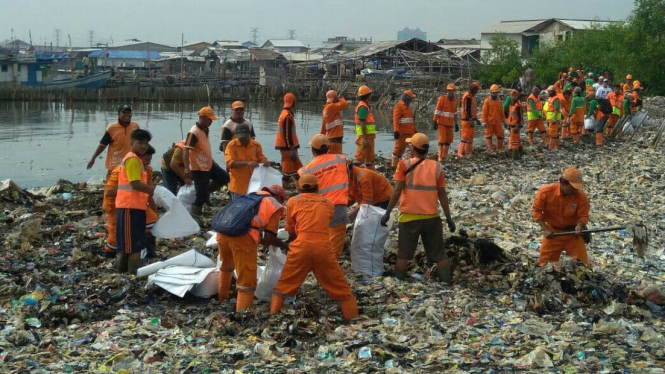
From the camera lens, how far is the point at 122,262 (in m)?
7.60

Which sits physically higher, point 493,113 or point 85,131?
point 493,113

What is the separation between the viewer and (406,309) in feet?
21.7

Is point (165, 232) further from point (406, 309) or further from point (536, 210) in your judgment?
point (536, 210)

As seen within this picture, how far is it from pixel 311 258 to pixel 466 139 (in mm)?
10464

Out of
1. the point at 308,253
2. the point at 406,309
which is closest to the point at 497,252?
the point at 406,309

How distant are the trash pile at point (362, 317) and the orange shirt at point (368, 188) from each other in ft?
2.15

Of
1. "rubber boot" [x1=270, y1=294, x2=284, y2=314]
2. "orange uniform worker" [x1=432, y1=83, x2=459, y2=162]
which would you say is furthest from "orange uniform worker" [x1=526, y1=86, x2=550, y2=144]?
"rubber boot" [x1=270, y1=294, x2=284, y2=314]

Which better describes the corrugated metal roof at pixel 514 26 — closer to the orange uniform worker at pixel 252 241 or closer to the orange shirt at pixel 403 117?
the orange shirt at pixel 403 117

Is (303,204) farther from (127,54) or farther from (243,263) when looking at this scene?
(127,54)

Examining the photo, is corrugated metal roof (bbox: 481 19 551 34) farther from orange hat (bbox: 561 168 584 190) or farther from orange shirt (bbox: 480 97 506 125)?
orange hat (bbox: 561 168 584 190)

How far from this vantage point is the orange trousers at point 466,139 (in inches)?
621

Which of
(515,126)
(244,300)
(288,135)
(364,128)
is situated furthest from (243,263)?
(515,126)

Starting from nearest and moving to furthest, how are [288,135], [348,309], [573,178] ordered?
[348,309] < [573,178] < [288,135]

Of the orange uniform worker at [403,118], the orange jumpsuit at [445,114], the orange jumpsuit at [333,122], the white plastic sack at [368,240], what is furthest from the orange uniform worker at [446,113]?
the white plastic sack at [368,240]
